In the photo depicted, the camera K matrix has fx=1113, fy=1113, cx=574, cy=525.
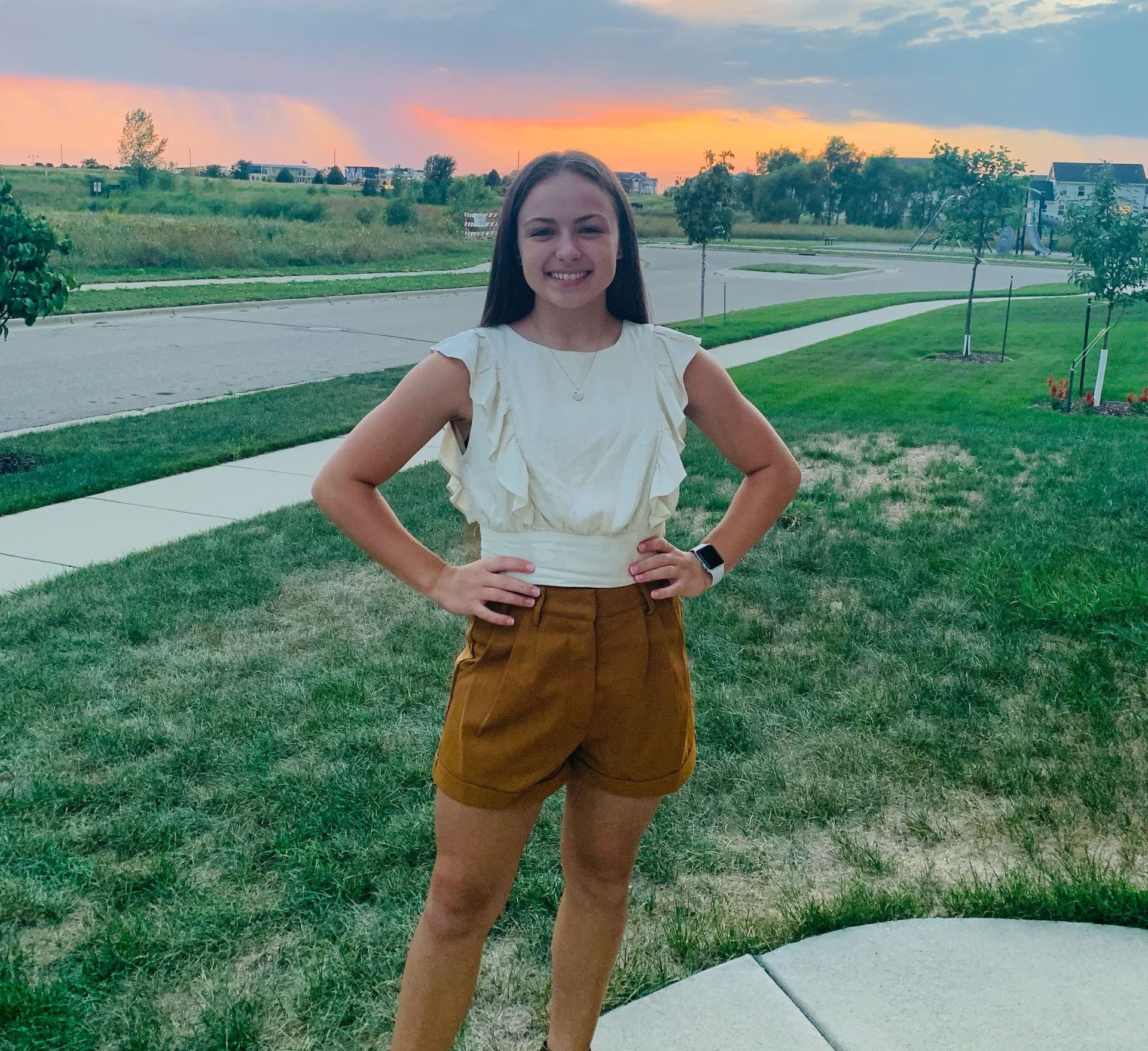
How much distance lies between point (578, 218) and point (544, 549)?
1.79 ft

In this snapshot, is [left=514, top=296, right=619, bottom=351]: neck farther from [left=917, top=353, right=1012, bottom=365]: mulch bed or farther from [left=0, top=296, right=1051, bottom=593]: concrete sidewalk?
[left=917, top=353, right=1012, bottom=365]: mulch bed

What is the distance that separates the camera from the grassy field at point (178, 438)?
7.09 m

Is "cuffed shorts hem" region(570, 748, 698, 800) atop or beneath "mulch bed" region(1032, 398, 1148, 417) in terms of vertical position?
atop

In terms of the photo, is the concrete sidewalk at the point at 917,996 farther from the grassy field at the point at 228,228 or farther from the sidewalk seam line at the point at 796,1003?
the grassy field at the point at 228,228

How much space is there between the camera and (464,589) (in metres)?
1.82

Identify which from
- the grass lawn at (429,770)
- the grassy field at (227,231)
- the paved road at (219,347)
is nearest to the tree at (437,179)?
the grassy field at (227,231)

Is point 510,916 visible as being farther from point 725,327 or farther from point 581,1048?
point 725,327

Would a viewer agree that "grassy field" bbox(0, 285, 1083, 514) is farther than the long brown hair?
Yes

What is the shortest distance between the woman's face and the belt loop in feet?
1.56

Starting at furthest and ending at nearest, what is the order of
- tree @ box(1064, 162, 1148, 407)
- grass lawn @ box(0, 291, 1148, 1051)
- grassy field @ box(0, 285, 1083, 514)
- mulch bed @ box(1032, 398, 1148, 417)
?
tree @ box(1064, 162, 1148, 407) → mulch bed @ box(1032, 398, 1148, 417) → grassy field @ box(0, 285, 1083, 514) → grass lawn @ box(0, 291, 1148, 1051)

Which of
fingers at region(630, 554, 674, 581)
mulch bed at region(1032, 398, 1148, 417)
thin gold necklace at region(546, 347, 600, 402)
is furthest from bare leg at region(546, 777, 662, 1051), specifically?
mulch bed at region(1032, 398, 1148, 417)

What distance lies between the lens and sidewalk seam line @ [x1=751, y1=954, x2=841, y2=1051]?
2.35m

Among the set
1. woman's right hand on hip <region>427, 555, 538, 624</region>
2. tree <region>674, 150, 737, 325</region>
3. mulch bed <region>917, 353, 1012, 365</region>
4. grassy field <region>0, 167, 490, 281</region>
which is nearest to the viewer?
woman's right hand on hip <region>427, 555, 538, 624</region>

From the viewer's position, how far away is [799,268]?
34.9 meters
